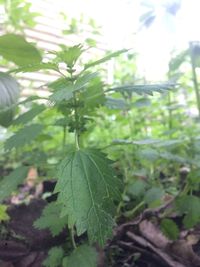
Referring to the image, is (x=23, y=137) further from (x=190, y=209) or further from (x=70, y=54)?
(x=190, y=209)

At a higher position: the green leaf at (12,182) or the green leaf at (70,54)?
the green leaf at (70,54)

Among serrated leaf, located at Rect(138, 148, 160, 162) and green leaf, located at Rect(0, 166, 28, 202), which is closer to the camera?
green leaf, located at Rect(0, 166, 28, 202)

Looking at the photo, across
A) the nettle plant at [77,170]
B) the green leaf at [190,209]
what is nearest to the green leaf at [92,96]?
the nettle plant at [77,170]

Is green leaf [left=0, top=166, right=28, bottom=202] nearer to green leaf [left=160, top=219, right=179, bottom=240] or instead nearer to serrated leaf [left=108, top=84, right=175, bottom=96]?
serrated leaf [left=108, top=84, right=175, bottom=96]

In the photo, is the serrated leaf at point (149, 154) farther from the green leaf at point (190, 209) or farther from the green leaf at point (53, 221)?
the green leaf at point (53, 221)

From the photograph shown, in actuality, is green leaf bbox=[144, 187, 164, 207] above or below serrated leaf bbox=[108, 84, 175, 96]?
below

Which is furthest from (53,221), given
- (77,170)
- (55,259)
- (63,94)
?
(63,94)

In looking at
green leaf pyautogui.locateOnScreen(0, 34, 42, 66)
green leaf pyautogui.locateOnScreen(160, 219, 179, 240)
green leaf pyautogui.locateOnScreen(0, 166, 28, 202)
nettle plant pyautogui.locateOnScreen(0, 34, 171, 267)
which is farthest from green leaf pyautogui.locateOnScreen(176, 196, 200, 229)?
green leaf pyautogui.locateOnScreen(0, 34, 42, 66)
